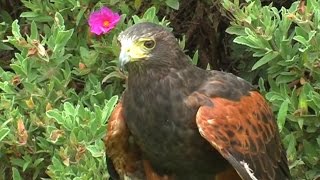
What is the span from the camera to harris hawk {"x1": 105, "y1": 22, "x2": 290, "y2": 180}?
443cm

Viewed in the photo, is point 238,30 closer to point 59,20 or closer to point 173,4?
point 173,4

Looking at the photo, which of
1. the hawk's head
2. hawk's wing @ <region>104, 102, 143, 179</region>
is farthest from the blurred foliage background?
the hawk's head

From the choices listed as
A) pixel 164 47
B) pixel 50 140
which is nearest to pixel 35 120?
pixel 50 140

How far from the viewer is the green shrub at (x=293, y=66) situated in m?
5.04

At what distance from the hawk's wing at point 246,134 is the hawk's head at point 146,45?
0.30 meters

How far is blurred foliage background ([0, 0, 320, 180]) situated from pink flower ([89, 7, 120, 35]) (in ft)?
0.17

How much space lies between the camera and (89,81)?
17.9ft

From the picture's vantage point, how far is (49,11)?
5.65 meters

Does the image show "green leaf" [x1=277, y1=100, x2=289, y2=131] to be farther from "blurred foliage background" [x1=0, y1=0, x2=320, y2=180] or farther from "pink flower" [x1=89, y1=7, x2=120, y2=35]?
"pink flower" [x1=89, y1=7, x2=120, y2=35]

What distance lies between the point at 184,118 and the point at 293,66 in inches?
34.3

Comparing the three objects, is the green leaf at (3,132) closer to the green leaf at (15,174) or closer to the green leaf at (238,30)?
the green leaf at (15,174)

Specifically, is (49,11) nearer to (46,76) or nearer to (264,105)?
(46,76)

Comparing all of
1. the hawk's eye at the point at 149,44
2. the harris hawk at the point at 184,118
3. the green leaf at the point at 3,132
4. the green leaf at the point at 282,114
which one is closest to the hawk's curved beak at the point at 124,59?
the harris hawk at the point at 184,118

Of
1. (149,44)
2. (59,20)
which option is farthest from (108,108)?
(149,44)
